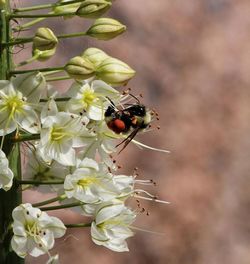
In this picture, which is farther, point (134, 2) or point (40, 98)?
point (134, 2)

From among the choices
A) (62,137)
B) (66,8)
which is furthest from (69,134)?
(66,8)

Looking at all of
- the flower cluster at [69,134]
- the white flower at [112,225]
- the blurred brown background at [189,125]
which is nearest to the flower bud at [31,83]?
the flower cluster at [69,134]

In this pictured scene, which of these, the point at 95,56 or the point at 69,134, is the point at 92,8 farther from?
the point at 69,134

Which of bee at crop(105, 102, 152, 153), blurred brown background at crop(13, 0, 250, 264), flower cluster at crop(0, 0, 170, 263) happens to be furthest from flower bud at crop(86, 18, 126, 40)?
blurred brown background at crop(13, 0, 250, 264)

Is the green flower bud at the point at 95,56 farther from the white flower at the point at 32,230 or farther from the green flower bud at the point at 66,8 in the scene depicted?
the white flower at the point at 32,230

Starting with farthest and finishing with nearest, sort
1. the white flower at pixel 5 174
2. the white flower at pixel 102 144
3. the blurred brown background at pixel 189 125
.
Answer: the blurred brown background at pixel 189 125 < the white flower at pixel 102 144 < the white flower at pixel 5 174

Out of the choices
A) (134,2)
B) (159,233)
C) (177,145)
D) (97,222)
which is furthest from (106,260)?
(97,222)

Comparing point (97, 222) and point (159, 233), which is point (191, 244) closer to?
point (159, 233)
